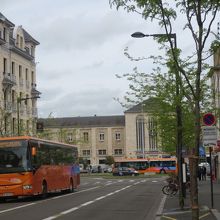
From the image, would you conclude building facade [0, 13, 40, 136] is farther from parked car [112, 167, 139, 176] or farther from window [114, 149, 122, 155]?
window [114, 149, 122, 155]

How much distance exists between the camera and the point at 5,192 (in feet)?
90.3

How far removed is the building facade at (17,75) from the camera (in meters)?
63.3

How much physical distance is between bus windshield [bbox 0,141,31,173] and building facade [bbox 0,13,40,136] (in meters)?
28.9

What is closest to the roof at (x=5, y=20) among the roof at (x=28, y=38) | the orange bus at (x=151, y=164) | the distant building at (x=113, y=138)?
the roof at (x=28, y=38)

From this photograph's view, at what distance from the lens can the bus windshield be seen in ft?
90.6

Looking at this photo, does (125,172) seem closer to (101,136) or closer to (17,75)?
(17,75)

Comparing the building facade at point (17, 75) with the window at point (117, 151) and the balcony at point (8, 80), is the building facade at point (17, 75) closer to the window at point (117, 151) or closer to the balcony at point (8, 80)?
the balcony at point (8, 80)

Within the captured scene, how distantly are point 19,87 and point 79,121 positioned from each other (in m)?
86.4

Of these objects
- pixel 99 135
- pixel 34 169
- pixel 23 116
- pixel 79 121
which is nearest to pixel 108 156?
pixel 99 135

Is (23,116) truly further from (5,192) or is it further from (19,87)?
(5,192)

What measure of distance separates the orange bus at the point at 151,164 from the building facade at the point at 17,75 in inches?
1034

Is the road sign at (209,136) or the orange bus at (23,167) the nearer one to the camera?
the road sign at (209,136)

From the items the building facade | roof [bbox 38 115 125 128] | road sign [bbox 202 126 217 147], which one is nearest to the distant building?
roof [bbox 38 115 125 128]

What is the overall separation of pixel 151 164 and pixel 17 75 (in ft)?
112
